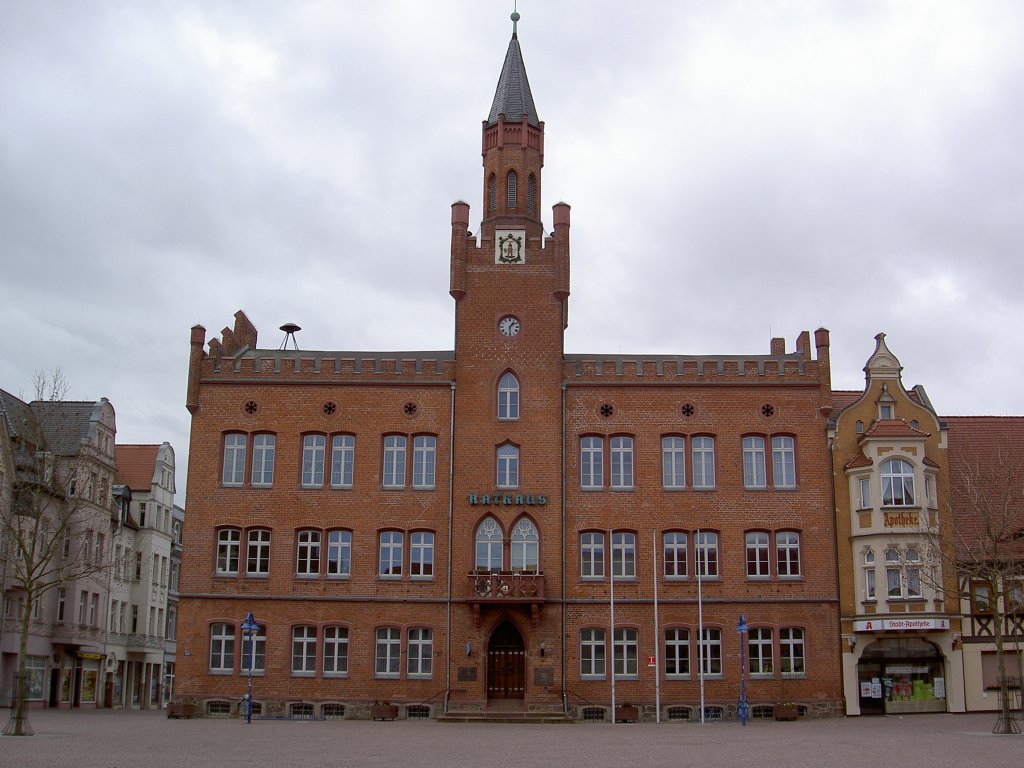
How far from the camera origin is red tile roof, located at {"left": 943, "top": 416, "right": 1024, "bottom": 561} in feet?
138

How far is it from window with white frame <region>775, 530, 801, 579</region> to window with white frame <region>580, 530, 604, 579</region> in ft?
21.5

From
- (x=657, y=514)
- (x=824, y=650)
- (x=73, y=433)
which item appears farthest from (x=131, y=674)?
(x=824, y=650)

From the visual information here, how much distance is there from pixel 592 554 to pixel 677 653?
4.72 m

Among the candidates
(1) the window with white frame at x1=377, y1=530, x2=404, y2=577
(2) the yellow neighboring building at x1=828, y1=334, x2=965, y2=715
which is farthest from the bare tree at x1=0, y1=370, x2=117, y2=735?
(2) the yellow neighboring building at x1=828, y1=334, x2=965, y2=715

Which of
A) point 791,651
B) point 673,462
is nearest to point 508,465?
point 673,462

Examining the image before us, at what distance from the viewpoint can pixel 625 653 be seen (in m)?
42.4

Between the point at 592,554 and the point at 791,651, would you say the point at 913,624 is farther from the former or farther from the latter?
the point at 592,554

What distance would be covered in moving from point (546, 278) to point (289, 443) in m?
11.8

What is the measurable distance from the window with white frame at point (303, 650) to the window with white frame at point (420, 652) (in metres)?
3.54

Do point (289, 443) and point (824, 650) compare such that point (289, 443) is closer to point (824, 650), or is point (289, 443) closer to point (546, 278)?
point (546, 278)

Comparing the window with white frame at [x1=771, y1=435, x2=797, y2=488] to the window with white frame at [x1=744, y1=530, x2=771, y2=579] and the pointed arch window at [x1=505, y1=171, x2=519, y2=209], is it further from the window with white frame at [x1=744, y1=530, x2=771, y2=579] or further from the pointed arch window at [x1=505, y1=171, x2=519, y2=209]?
the pointed arch window at [x1=505, y1=171, x2=519, y2=209]

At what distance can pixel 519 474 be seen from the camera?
1718 inches

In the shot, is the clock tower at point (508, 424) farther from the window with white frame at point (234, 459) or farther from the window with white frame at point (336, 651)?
the window with white frame at point (234, 459)

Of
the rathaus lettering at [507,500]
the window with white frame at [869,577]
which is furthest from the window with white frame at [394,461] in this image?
Answer: the window with white frame at [869,577]
